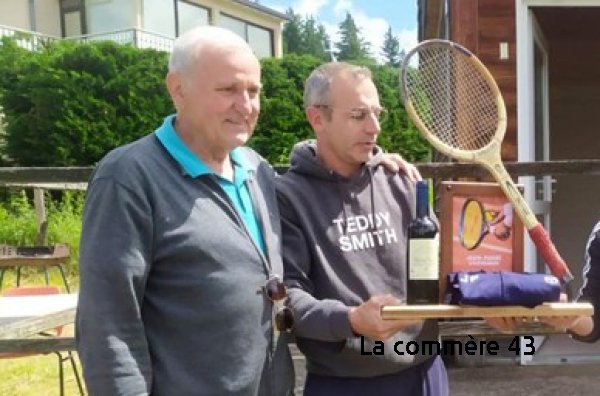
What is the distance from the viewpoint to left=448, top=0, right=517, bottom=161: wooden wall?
4578mm

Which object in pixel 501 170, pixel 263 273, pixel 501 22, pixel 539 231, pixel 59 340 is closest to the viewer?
pixel 263 273

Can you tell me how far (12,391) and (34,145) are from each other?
10.7 meters

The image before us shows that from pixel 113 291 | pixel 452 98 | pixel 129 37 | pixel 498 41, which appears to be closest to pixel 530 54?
pixel 498 41

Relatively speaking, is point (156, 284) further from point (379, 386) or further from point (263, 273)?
point (379, 386)

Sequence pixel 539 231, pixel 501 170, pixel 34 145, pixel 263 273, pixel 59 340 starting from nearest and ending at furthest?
pixel 263 273 < pixel 539 231 < pixel 501 170 < pixel 59 340 < pixel 34 145

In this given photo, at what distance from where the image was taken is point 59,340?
9.15 ft

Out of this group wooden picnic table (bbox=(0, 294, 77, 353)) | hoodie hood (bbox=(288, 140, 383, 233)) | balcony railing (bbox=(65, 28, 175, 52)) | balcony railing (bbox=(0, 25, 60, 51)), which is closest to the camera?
hoodie hood (bbox=(288, 140, 383, 233))

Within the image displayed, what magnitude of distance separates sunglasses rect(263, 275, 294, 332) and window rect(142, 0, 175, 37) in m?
22.1

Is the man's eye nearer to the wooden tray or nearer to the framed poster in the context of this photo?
the framed poster

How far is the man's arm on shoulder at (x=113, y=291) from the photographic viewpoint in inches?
56.4

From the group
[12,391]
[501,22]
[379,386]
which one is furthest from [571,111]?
[379,386]

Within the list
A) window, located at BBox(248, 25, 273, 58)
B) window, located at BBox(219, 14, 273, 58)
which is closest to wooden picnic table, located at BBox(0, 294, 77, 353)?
window, located at BBox(219, 14, 273, 58)

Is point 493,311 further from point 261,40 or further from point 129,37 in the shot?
point 261,40

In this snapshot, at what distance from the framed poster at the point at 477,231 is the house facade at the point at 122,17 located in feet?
64.7
